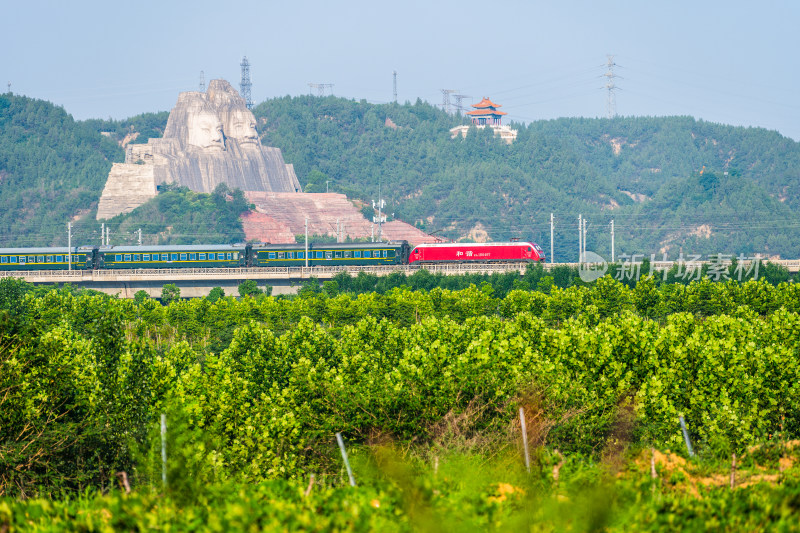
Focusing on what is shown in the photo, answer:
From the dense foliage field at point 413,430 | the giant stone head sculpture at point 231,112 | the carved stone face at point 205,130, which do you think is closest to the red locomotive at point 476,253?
the dense foliage field at point 413,430

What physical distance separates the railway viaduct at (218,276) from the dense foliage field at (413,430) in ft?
135

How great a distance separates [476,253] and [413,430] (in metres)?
61.4

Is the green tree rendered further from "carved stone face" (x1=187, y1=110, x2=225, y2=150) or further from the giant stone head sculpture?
the giant stone head sculpture

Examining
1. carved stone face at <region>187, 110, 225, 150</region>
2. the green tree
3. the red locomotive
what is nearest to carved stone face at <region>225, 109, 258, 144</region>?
carved stone face at <region>187, 110, 225, 150</region>

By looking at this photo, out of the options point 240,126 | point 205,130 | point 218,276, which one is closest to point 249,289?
point 218,276

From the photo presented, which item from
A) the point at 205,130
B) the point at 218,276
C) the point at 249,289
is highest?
the point at 205,130

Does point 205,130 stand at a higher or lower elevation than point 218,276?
higher

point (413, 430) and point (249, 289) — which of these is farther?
point (249, 289)

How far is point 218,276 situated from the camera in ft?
286

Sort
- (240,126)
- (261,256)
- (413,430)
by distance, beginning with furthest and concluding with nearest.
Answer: (240,126) → (261,256) → (413,430)

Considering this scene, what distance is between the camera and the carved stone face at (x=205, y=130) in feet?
590

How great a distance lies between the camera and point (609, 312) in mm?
63688

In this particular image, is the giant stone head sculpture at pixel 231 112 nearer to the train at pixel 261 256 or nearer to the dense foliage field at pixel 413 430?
the train at pixel 261 256

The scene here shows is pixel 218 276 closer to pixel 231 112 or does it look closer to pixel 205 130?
pixel 205 130
